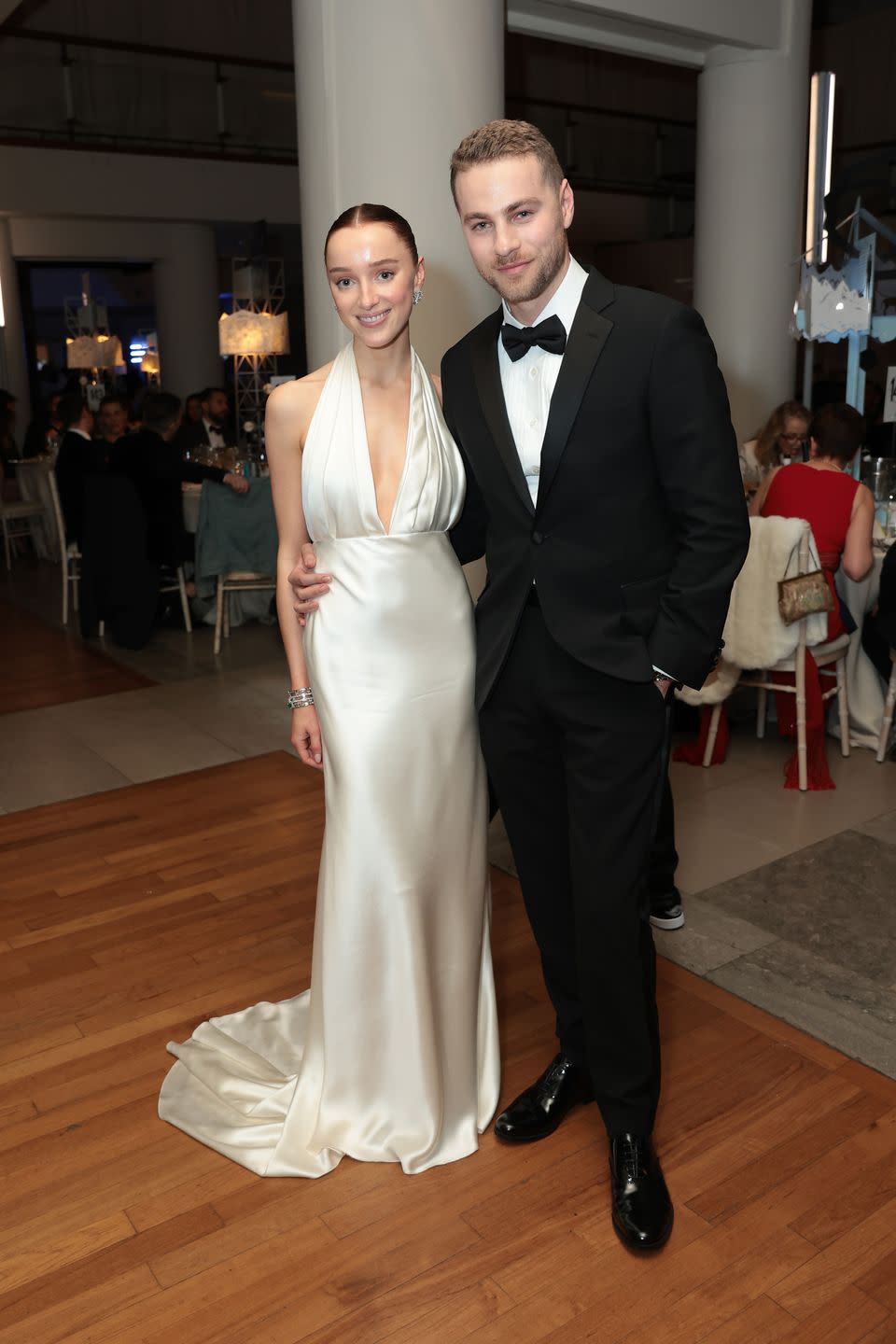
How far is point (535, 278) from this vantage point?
6.10 ft

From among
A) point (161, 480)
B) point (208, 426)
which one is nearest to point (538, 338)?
point (161, 480)

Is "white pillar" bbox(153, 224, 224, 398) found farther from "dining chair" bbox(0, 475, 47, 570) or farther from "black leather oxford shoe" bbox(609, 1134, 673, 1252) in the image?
"black leather oxford shoe" bbox(609, 1134, 673, 1252)

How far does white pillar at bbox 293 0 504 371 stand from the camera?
4.11 meters

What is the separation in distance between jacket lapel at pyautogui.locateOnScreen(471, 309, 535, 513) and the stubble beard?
0.15 metres

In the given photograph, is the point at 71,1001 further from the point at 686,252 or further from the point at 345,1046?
the point at 686,252

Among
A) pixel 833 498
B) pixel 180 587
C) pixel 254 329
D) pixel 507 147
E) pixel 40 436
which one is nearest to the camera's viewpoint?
pixel 507 147

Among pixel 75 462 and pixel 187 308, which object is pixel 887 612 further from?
pixel 187 308

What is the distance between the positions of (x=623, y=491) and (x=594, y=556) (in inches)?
4.6

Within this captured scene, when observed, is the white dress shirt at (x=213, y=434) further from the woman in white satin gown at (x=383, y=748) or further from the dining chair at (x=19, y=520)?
the woman in white satin gown at (x=383, y=748)

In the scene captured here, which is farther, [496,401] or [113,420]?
[113,420]

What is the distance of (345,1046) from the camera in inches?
89.9

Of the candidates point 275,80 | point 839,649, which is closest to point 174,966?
point 839,649

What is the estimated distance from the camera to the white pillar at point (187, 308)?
40.7 feet

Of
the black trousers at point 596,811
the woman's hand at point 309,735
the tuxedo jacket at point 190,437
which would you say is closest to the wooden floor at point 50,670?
the tuxedo jacket at point 190,437
